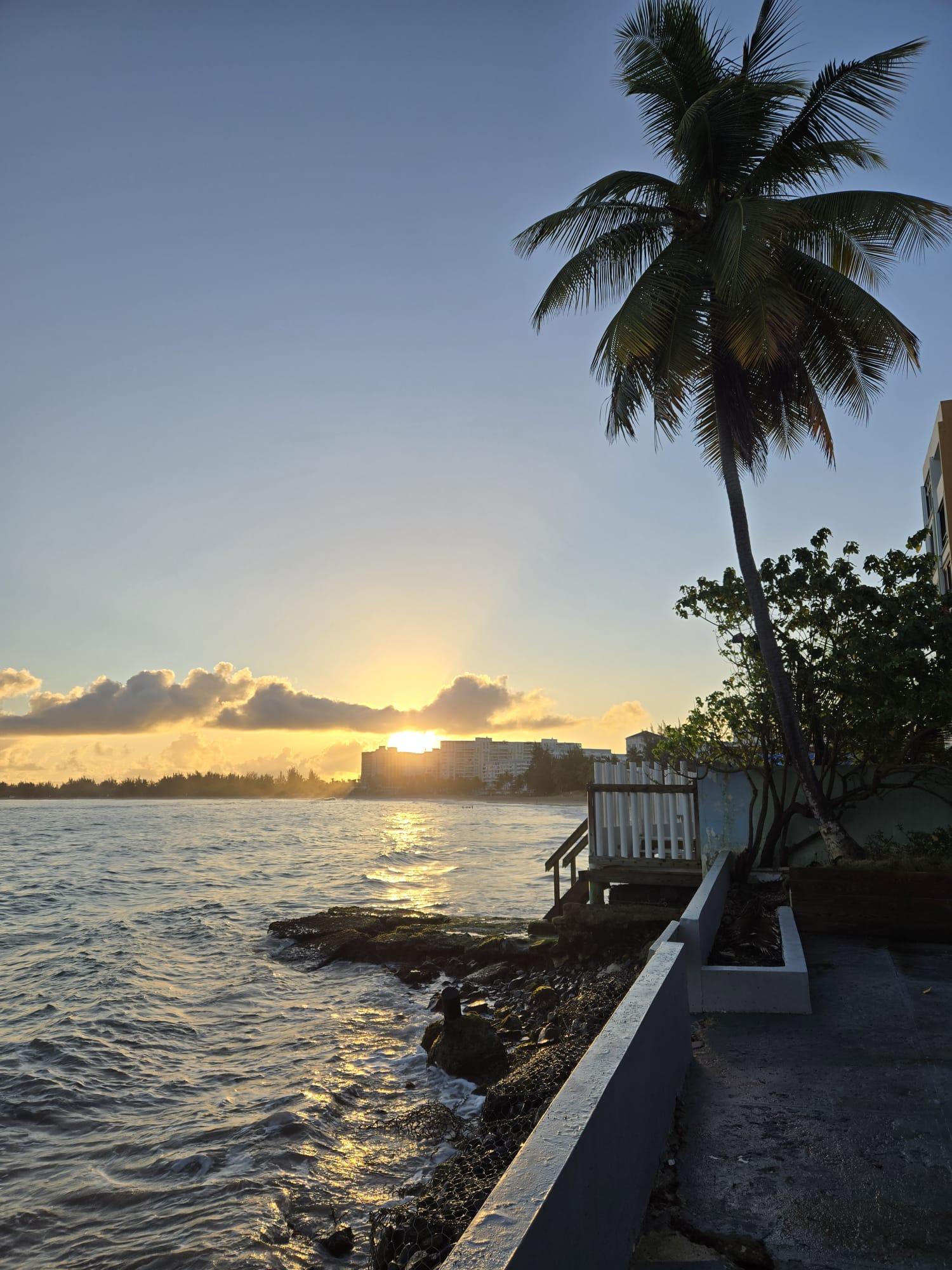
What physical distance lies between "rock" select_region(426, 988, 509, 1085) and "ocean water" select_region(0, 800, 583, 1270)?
24 cm

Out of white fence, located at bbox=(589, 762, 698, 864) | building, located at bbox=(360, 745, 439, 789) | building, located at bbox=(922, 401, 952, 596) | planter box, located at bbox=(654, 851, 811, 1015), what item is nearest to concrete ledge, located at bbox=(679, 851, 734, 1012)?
planter box, located at bbox=(654, 851, 811, 1015)

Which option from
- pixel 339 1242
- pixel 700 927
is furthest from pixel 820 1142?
pixel 339 1242

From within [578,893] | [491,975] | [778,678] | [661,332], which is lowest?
[491,975]

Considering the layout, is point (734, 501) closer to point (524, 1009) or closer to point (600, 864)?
point (600, 864)

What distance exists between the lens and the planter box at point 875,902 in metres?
7.86

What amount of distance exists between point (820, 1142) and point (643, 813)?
808cm

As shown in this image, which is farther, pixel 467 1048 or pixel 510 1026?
pixel 510 1026

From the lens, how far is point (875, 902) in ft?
26.5

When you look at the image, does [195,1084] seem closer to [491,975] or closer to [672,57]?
[491,975]

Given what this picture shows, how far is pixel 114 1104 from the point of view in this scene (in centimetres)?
980

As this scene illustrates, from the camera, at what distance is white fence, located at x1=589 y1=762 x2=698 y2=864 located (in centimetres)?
1170

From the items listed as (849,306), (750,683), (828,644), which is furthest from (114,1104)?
(849,306)

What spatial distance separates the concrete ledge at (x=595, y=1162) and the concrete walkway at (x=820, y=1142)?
0.22 metres

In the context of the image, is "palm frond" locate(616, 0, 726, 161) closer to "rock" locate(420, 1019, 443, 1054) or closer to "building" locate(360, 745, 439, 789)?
"rock" locate(420, 1019, 443, 1054)
